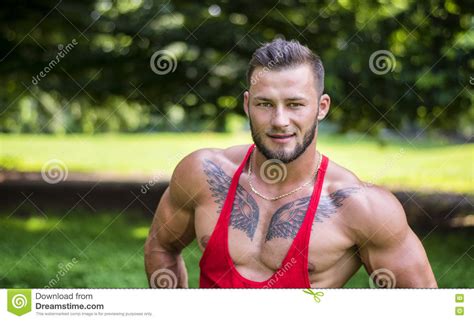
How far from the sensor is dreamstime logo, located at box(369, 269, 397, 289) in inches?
117

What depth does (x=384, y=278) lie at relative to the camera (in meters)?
2.99

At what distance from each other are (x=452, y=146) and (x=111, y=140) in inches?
292

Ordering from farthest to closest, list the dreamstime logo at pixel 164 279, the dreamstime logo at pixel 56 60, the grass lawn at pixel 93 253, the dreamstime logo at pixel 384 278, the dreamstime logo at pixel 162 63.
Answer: the dreamstime logo at pixel 56 60
the dreamstime logo at pixel 162 63
the grass lawn at pixel 93 253
the dreamstime logo at pixel 164 279
the dreamstime logo at pixel 384 278

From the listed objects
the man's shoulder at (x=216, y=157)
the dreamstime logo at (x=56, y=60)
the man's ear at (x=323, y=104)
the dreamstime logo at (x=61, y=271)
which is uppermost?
the dreamstime logo at (x=56, y=60)

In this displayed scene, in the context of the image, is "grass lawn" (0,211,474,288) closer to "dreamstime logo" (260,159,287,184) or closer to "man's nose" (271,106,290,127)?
"dreamstime logo" (260,159,287,184)

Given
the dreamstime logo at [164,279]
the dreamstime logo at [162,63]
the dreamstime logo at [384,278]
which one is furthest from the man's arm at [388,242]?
the dreamstime logo at [162,63]

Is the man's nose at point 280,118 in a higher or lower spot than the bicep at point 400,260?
higher

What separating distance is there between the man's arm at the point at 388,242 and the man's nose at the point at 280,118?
0.40m

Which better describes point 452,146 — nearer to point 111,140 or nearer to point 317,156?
point 111,140

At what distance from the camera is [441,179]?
9891 millimetres

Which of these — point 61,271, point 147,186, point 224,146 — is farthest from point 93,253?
point 224,146

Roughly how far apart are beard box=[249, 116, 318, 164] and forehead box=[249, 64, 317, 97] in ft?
0.43

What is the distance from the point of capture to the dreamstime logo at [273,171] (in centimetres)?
299
